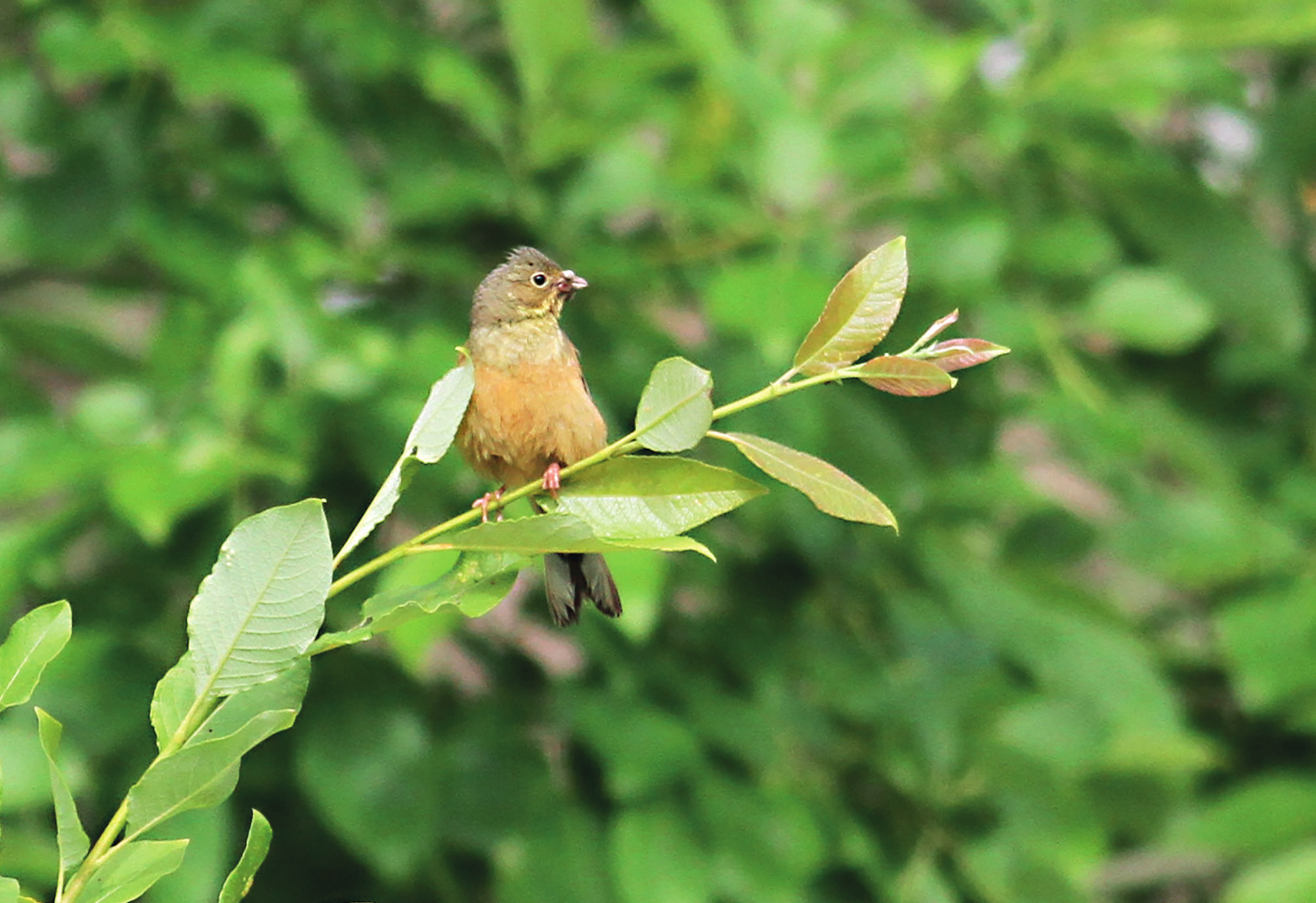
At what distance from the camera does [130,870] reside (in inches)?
21.2

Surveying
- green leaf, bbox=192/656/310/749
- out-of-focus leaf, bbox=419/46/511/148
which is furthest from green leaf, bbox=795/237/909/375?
out-of-focus leaf, bbox=419/46/511/148

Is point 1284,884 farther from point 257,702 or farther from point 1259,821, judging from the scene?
point 257,702

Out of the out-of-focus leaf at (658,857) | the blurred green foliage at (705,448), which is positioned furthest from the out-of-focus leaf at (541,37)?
the out-of-focus leaf at (658,857)

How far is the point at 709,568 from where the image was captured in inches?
82.4

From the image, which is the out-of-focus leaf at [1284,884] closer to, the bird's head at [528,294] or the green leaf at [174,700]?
the bird's head at [528,294]

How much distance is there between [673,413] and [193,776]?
221 millimetres

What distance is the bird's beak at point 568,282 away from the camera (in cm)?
105

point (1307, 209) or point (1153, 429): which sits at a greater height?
point (1307, 209)

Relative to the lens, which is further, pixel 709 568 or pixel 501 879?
→ pixel 709 568

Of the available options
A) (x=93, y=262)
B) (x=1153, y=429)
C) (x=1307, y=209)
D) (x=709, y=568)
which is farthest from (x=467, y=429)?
(x=1307, y=209)

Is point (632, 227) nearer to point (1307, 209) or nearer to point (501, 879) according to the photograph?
point (501, 879)

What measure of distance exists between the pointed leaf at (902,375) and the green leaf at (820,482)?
4 cm

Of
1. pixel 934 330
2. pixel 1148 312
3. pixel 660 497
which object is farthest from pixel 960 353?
pixel 1148 312

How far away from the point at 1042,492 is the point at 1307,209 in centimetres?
75
